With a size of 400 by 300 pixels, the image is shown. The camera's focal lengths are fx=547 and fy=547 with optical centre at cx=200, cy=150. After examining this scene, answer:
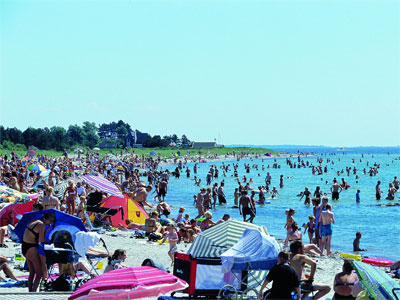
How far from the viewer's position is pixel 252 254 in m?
7.41

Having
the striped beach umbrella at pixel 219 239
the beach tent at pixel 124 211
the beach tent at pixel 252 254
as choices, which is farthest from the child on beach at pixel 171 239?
the beach tent at pixel 252 254

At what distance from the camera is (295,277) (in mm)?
6406

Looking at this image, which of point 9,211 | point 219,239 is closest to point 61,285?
point 219,239

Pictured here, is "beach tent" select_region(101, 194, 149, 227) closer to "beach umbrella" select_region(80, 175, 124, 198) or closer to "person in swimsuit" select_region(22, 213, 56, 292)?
"beach umbrella" select_region(80, 175, 124, 198)

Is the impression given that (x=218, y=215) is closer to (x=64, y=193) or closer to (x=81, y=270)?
(x=64, y=193)

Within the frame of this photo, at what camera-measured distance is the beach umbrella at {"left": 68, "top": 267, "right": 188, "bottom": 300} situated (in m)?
5.64

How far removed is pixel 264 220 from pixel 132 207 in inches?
318

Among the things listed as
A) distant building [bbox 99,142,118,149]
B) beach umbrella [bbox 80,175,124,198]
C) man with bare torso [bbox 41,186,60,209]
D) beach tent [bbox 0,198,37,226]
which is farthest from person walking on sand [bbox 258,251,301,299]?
distant building [bbox 99,142,118,149]

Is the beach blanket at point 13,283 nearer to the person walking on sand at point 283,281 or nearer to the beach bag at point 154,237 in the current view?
the person walking on sand at point 283,281

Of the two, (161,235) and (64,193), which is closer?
(161,235)

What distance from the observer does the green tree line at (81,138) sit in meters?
82.9

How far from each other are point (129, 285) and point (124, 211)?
1160 centimetres

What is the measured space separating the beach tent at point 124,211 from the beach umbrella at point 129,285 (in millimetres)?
10884

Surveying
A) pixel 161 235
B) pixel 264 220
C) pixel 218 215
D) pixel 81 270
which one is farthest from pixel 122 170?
pixel 81 270
